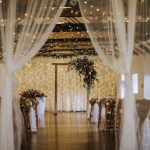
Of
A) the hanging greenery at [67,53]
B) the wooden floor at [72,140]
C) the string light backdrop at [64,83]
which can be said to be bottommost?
the wooden floor at [72,140]

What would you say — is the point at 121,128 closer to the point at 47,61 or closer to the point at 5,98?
the point at 5,98

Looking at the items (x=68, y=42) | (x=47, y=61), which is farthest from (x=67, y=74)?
(x=68, y=42)

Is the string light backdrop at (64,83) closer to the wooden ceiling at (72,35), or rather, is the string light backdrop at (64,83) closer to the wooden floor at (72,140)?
the wooden ceiling at (72,35)

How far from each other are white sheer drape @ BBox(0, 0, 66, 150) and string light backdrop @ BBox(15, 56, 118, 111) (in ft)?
48.7

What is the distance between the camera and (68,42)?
1559 centimetres

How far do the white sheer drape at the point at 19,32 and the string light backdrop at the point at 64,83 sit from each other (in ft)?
48.7

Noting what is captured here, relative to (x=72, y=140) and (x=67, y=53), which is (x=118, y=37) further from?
(x=67, y=53)

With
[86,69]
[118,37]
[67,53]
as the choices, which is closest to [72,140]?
[118,37]

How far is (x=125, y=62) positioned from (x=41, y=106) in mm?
9383

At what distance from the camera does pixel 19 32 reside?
6508mm

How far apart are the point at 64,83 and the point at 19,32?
15228 millimetres

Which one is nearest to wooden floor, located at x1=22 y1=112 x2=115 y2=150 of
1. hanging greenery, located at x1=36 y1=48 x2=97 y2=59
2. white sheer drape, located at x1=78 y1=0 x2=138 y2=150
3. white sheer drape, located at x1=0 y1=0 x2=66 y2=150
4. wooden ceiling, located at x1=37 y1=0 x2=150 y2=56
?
white sheer drape, located at x1=78 y1=0 x2=138 y2=150

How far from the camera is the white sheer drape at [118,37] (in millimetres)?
6414

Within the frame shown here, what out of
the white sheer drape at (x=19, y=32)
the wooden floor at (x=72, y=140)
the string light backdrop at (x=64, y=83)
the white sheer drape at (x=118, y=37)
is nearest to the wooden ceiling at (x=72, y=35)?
the white sheer drape at (x=118, y=37)
